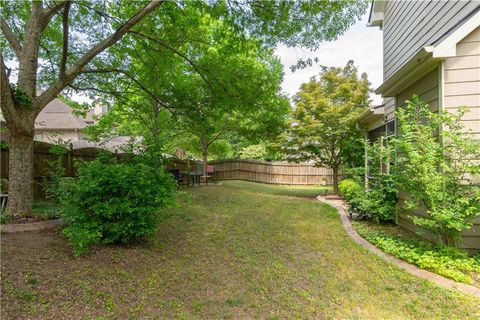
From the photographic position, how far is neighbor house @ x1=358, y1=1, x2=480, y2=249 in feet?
14.8

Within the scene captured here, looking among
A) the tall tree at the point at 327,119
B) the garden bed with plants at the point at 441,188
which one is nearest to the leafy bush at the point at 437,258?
the garden bed with plants at the point at 441,188

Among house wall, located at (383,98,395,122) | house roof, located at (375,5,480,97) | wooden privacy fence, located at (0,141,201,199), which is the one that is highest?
house roof, located at (375,5,480,97)

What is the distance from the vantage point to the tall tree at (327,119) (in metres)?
11.5

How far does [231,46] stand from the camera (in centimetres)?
657

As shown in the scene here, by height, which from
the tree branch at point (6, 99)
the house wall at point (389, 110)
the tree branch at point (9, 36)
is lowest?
the tree branch at point (6, 99)

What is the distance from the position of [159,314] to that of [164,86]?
248 inches

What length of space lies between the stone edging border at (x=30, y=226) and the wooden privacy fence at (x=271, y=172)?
548 inches

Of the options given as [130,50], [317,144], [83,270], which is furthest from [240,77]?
[317,144]

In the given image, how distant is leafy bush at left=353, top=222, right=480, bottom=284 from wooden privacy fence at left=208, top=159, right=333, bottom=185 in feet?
45.6

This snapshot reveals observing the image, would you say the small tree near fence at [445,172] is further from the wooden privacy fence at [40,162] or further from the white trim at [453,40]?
the wooden privacy fence at [40,162]

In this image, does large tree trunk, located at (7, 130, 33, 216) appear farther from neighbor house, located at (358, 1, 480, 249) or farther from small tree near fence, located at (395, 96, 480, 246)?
neighbor house, located at (358, 1, 480, 249)

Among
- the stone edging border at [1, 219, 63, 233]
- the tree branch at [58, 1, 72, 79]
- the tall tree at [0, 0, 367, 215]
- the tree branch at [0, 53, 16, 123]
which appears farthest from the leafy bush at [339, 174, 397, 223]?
the tree branch at [0, 53, 16, 123]

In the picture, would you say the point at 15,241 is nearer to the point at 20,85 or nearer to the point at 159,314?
the point at 159,314

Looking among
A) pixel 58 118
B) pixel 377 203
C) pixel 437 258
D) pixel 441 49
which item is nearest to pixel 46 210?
pixel 437 258
